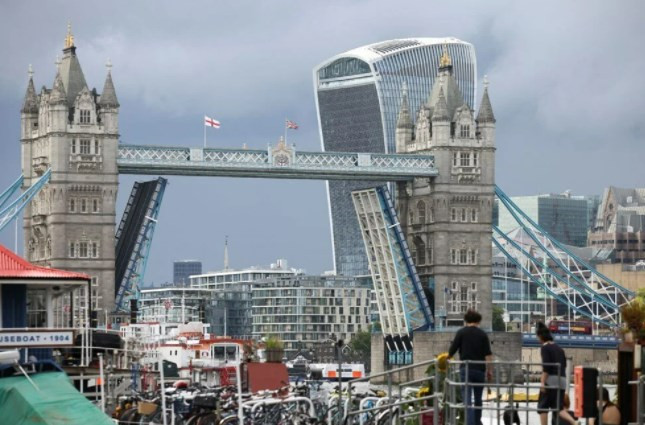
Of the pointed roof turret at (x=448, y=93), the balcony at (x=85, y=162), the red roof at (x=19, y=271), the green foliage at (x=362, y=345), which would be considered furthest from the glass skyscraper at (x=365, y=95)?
the red roof at (x=19, y=271)

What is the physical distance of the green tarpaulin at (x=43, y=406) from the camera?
21.4 metres

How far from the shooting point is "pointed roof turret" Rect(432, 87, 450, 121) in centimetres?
9262

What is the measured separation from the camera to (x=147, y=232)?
271ft

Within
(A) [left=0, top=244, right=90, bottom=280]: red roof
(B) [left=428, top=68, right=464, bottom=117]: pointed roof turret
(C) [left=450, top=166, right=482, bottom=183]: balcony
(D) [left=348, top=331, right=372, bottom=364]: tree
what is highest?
(B) [left=428, top=68, right=464, bottom=117]: pointed roof turret

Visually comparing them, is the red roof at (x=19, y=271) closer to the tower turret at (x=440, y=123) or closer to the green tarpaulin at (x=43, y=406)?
the green tarpaulin at (x=43, y=406)

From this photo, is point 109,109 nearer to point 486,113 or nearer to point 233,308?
point 486,113

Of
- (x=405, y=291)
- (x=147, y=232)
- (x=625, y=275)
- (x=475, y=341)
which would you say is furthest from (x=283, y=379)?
(x=625, y=275)

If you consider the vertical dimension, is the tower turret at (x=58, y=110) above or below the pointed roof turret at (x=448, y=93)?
below

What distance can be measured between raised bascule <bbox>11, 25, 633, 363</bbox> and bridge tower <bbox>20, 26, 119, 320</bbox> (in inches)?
1.8

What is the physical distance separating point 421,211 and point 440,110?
5.35m

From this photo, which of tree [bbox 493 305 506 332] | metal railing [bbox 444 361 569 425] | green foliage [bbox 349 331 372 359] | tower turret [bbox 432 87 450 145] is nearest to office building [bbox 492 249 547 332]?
green foliage [bbox 349 331 372 359]

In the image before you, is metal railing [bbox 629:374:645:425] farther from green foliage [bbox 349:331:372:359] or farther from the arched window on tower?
green foliage [bbox 349:331:372:359]

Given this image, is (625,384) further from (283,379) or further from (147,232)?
(147,232)

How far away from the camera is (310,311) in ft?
491
